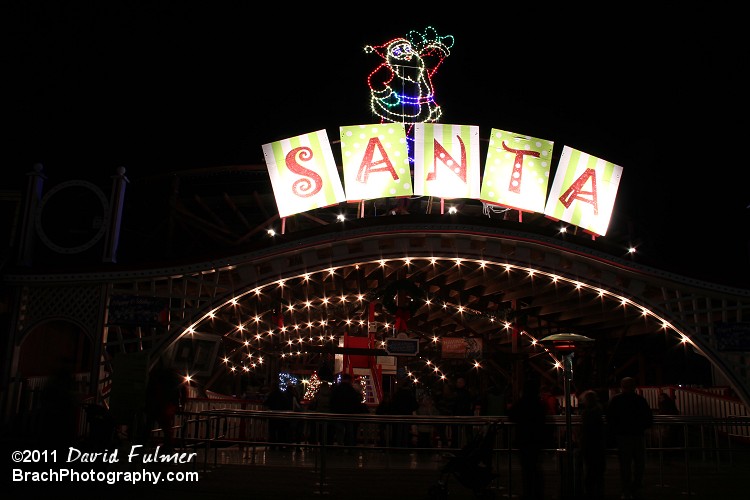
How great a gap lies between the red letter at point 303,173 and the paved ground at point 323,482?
264 inches

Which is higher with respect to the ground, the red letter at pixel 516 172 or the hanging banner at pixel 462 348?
the red letter at pixel 516 172

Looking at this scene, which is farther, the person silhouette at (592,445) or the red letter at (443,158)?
the red letter at (443,158)

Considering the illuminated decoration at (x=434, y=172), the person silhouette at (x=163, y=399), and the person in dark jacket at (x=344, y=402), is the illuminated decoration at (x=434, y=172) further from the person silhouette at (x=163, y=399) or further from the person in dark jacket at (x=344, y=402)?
the person silhouette at (x=163, y=399)

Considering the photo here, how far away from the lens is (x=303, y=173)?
56.8 ft

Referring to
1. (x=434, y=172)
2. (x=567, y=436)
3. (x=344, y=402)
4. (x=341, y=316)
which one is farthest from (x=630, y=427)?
(x=341, y=316)

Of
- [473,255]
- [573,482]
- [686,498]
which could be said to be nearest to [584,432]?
[573,482]

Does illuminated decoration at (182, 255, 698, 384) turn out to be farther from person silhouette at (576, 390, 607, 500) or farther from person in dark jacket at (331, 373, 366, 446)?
person silhouette at (576, 390, 607, 500)

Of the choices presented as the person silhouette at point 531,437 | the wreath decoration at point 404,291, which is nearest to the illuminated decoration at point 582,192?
the wreath decoration at point 404,291

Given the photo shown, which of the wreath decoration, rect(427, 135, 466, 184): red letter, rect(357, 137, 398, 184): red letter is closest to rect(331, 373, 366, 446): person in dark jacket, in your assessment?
the wreath decoration

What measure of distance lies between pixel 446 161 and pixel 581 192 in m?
3.86

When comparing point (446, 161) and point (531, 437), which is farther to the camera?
point (446, 161)

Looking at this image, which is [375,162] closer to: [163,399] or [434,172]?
[434,172]

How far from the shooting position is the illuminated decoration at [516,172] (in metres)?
17.5

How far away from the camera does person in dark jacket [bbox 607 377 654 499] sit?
30.9ft
